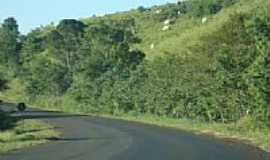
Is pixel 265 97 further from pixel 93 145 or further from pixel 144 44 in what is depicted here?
pixel 144 44

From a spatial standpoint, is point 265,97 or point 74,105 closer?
point 265,97

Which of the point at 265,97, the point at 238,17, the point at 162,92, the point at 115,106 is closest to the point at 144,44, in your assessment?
the point at 115,106

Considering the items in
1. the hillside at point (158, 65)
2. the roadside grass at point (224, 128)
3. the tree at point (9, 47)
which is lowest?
the roadside grass at point (224, 128)

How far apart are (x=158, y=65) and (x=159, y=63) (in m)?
0.17

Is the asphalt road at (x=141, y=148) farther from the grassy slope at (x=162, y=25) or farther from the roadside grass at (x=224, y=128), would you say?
the grassy slope at (x=162, y=25)

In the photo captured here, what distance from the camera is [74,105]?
3455 inches

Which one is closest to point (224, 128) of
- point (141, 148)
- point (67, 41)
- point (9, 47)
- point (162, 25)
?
point (141, 148)

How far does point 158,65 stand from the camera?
63.1m

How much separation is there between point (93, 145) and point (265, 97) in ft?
34.7

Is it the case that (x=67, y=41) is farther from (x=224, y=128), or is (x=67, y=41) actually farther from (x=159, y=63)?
(x=224, y=128)

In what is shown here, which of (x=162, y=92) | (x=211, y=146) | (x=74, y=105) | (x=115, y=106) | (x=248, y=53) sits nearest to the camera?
(x=211, y=146)

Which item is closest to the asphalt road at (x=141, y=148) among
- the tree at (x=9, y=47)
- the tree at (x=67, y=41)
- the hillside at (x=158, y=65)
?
the hillside at (x=158, y=65)

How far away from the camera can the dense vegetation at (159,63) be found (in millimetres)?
47719

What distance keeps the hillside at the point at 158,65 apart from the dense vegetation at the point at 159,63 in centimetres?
7
